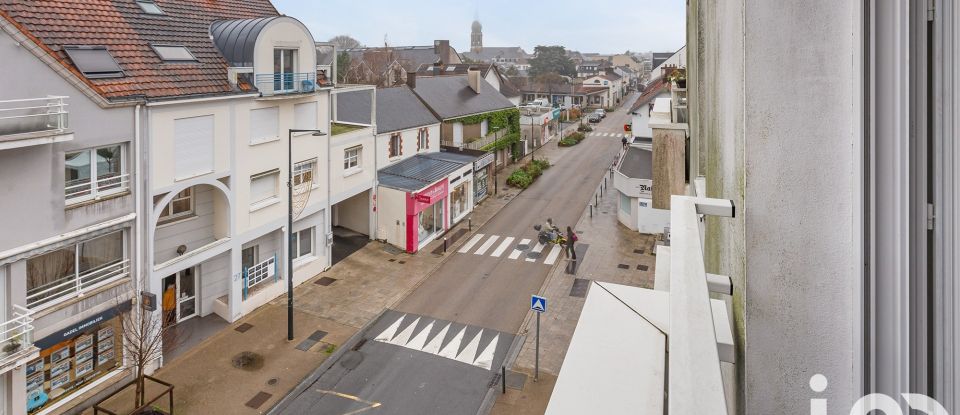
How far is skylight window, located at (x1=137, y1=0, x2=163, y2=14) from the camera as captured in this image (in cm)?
1866

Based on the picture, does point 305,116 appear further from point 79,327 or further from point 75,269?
point 79,327

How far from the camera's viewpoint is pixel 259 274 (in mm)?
21156

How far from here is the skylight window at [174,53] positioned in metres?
17.6

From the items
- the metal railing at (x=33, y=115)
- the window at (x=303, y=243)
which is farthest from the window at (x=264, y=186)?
the metal railing at (x=33, y=115)

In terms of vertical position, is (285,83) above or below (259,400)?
above

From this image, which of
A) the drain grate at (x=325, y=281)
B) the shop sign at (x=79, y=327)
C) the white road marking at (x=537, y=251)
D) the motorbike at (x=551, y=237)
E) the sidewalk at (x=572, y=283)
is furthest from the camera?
the motorbike at (x=551, y=237)

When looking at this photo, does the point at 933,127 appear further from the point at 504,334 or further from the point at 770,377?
the point at 504,334

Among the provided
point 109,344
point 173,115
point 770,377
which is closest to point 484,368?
point 109,344

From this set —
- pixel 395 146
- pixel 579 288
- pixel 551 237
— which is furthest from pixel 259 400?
pixel 395 146

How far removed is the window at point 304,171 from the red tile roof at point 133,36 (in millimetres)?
4444

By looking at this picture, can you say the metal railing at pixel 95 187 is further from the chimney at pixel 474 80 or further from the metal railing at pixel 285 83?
the chimney at pixel 474 80

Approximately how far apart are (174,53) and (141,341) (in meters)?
9.19

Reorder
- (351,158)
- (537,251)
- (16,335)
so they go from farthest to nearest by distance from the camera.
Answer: (537,251)
(351,158)
(16,335)

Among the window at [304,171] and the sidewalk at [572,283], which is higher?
the window at [304,171]
